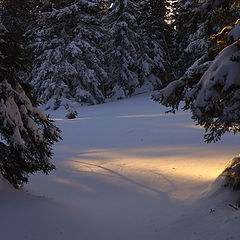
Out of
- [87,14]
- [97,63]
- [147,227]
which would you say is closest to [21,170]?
[147,227]

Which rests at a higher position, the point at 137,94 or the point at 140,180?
the point at 140,180

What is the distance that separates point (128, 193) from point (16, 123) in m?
3.66

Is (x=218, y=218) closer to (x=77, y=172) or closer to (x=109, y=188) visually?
(x=109, y=188)

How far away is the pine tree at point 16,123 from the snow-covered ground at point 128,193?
1.61 feet

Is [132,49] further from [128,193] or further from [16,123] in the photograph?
[16,123]

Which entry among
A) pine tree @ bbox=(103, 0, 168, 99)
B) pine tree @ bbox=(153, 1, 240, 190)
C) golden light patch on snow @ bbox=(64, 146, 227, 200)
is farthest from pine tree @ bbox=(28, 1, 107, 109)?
pine tree @ bbox=(153, 1, 240, 190)

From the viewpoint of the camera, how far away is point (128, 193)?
7.48m

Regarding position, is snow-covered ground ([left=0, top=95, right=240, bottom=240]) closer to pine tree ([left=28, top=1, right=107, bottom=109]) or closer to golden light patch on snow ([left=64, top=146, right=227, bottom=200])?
golden light patch on snow ([left=64, top=146, right=227, bottom=200])

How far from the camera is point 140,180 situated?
8.28 meters

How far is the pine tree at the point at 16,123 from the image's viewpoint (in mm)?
4955

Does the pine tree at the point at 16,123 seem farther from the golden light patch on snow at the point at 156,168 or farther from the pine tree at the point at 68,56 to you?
the pine tree at the point at 68,56

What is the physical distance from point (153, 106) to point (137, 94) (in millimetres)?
8574

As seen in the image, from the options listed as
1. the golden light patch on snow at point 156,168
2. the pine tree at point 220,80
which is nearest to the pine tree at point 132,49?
the golden light patch on snow at point 156,168

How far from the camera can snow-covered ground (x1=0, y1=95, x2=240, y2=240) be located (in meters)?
4.78
